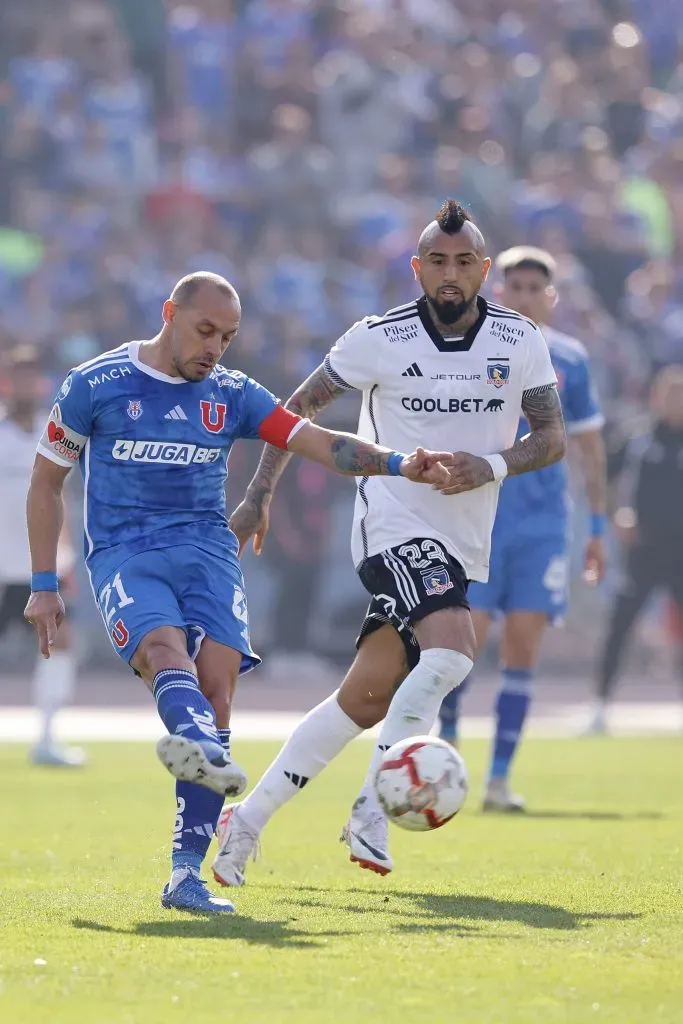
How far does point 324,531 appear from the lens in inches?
739

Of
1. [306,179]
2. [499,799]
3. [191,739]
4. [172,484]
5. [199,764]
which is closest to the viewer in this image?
[199,764]

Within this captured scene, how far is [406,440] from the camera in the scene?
7.34 m

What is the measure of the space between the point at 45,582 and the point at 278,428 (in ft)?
3.22

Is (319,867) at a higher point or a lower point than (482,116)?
lower

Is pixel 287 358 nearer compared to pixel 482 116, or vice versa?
pixel 287 358

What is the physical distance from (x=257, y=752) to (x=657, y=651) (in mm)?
8100

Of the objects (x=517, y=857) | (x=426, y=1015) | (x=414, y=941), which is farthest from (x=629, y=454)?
(x=426, y=1015)

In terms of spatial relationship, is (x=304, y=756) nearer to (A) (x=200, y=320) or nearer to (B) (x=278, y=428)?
(B) (x=278, y=428)

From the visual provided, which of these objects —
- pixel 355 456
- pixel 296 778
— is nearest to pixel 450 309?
pixel 355 456

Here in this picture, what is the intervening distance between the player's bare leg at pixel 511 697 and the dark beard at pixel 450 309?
136 inches

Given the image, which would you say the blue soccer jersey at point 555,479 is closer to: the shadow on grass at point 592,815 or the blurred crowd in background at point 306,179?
the shadow on grass at point 592,815

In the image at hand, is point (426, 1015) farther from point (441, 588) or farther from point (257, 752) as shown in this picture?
point (257, 752)

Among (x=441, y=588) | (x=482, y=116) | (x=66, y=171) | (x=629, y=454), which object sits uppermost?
(x=482, y=116)

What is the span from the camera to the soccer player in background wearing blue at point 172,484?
6.45 m
